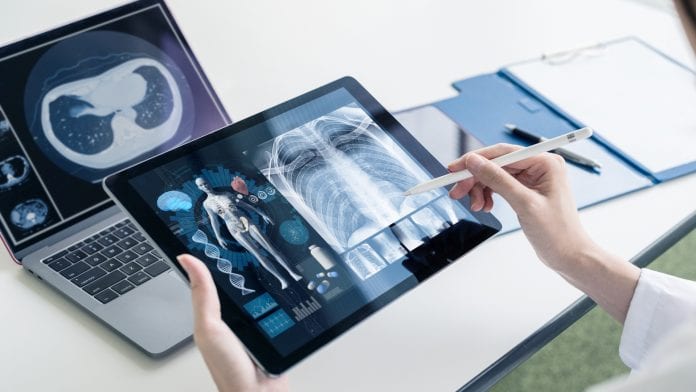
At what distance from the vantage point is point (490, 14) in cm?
154

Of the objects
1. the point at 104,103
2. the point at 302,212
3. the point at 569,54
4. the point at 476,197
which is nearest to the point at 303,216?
the point at 302,212

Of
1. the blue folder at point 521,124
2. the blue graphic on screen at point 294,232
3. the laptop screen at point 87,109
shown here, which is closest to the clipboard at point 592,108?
the blue folder at point 521,124

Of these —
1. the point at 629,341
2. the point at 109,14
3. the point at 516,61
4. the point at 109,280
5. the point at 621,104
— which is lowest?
the point at 629,341

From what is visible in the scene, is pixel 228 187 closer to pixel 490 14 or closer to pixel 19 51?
pixel 19 51

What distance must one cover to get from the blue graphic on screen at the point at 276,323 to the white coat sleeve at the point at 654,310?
446 mm

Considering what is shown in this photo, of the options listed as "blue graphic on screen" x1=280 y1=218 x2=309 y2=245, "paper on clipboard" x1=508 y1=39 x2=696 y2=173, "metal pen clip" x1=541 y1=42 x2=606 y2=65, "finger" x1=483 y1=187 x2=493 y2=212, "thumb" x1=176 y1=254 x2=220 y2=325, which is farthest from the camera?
"metal pen clip" x1=541 y1=42 x2=606 y2=65

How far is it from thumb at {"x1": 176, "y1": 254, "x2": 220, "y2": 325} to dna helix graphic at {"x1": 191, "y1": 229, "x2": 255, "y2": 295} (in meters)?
0.05

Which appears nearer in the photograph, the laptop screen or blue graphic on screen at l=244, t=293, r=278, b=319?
blue graphic on screen at l=244, t=293, r=278, b=319

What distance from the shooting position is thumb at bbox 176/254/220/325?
0.67 meters

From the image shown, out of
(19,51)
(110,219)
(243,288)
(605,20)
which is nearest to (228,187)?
(243,288)

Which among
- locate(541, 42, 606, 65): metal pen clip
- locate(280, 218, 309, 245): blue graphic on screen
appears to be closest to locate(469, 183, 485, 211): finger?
locate(280, 218, 309, 245): blue graphic on screen

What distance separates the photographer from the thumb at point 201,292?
0.67m

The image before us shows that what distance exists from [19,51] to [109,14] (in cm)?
14

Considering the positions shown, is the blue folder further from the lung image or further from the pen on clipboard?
the lung image
